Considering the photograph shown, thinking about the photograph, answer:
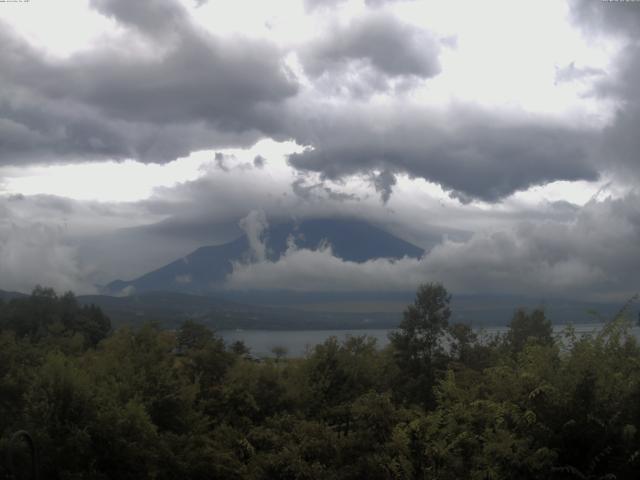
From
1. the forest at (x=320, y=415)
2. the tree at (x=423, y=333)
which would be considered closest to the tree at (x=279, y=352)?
the forest at (x=320, y=415)

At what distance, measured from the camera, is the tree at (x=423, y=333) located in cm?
4297

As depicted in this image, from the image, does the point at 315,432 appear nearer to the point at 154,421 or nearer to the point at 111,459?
the point at 111,459

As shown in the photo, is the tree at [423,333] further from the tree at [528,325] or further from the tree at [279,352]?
the tree at [279,352]

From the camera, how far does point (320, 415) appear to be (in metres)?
25.6

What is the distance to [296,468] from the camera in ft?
56.7

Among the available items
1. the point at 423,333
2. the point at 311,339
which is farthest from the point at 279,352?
the point at 311,339

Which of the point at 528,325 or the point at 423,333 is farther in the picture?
the point at 528,325

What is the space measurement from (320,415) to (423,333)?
20.2 m

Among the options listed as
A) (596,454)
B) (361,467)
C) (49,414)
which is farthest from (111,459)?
(596,454)

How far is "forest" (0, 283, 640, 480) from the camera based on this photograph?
1209cm

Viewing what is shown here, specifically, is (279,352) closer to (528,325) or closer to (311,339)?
(528,325)

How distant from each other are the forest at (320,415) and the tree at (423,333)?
4.68m

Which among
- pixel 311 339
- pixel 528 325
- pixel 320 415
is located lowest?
pixel 320 415

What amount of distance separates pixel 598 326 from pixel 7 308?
3338 inches
